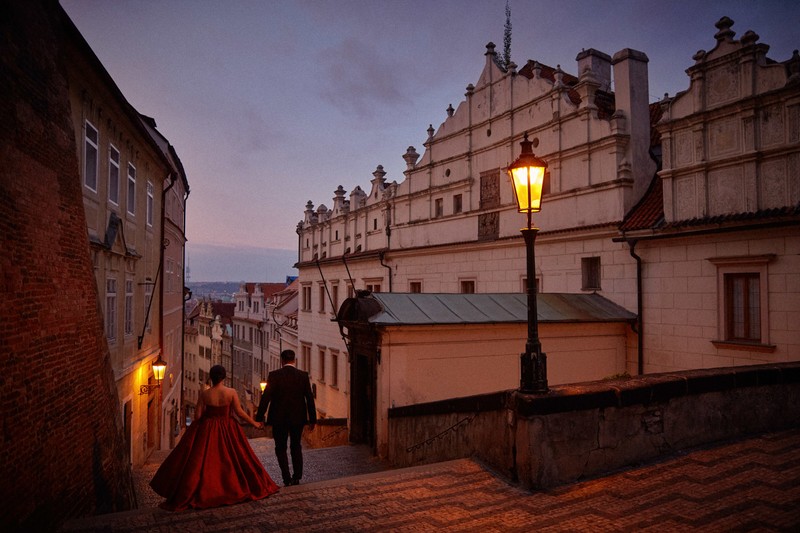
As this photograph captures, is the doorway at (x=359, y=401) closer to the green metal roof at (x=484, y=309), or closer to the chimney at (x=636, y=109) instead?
the green metal roof at (x=484, y=309)

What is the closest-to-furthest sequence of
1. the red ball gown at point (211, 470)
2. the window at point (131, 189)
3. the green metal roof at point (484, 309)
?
the red ball gown at point (211, 470) < the green metal roof at point (484, 309) < the window at point (131, 189)

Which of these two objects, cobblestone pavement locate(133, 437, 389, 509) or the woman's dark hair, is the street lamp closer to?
the woman's dark hair

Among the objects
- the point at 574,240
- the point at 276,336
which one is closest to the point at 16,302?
the point at 574,240

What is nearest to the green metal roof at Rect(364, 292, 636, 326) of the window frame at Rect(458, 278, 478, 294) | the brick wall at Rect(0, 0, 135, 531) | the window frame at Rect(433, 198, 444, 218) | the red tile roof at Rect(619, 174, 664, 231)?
the red tile roof at Rect(619, 174, 664, 231)

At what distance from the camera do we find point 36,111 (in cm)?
670

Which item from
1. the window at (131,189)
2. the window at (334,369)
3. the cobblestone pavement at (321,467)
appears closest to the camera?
the cobblestone pavement at (321,467)

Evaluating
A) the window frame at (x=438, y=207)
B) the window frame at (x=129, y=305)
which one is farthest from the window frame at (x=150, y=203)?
the window frame at (x=438, y=207)

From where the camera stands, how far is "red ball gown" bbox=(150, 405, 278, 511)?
5.70 meters

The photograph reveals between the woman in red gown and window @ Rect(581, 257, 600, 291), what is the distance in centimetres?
1306

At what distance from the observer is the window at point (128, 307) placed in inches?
591

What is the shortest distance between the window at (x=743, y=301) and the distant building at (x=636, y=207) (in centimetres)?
3

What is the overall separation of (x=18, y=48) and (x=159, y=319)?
50.7ft

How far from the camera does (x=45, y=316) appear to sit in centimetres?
632

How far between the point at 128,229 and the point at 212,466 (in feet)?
37.6
